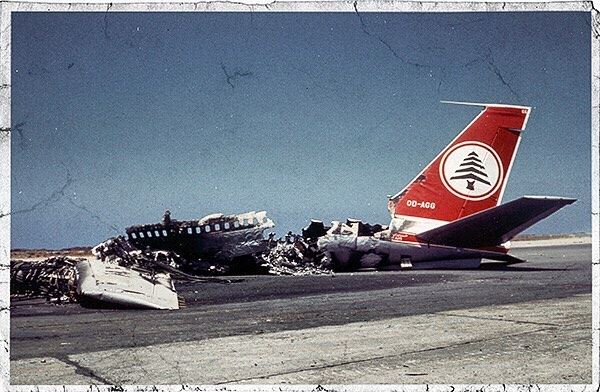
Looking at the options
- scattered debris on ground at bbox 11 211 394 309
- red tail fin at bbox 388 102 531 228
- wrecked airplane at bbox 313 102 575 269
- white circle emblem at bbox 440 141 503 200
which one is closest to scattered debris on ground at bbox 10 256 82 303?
scattered debris on ground at bbox 11 211 394 309

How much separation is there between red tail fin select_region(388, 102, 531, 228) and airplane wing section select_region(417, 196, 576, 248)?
0.07m

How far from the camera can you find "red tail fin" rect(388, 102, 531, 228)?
6930 millimetres

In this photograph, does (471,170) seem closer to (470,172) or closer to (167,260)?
(470,172)

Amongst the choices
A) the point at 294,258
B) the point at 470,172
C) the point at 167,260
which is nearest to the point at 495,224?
the point at 470,172

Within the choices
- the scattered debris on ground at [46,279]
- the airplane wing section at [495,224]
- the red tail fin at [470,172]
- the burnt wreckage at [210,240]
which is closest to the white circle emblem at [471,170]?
the red tail fin at [470,172]

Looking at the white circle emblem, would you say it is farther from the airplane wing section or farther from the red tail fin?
the airplane wing section

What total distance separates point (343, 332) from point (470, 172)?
169 centimetres

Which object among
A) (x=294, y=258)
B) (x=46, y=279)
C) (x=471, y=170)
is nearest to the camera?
(x=46, y=279)

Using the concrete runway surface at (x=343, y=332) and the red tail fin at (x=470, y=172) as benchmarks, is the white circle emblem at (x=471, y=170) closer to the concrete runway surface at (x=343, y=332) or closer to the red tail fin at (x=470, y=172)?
the red tail fin at (x=470, y=172)

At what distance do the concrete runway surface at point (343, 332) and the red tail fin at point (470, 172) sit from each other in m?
0.52

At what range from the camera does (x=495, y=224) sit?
7.03 m

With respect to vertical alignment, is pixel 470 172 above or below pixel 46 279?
above

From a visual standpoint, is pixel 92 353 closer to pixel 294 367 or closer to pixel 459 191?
pixel 294 367

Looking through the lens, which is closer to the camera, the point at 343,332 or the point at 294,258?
the point at 343,332
